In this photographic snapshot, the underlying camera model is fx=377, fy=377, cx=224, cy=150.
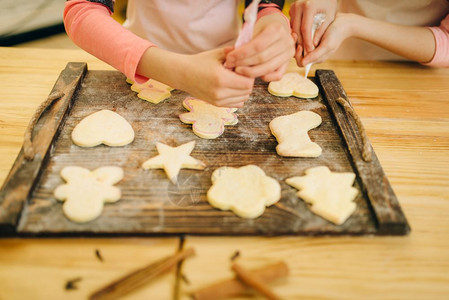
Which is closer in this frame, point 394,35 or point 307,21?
point 307,21

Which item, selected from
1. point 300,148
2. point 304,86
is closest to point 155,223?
point 300,148

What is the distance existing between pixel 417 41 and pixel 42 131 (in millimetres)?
1266

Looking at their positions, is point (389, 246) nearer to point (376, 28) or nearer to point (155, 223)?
point (155, 223)

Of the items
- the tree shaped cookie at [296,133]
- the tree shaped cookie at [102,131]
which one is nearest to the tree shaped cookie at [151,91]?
the tree shaped cookie at [102,131]

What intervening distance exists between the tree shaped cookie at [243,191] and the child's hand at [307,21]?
50 cm

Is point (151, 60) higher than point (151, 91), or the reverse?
point (151, 60)

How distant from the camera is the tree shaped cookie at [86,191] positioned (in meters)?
0.78

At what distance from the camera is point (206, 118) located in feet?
3.52

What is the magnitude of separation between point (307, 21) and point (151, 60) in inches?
19.5

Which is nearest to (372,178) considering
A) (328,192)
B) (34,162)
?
(328,192)

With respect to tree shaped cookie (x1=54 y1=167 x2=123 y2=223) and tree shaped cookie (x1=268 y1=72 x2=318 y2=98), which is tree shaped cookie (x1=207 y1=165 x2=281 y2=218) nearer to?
tree shaped cookie (x1=54 y1=167 x2=123 y2=223)

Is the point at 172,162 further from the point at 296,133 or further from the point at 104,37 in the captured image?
the point at 104,37

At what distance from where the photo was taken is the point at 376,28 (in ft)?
4.36

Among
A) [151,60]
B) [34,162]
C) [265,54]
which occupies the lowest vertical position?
[34,162]
